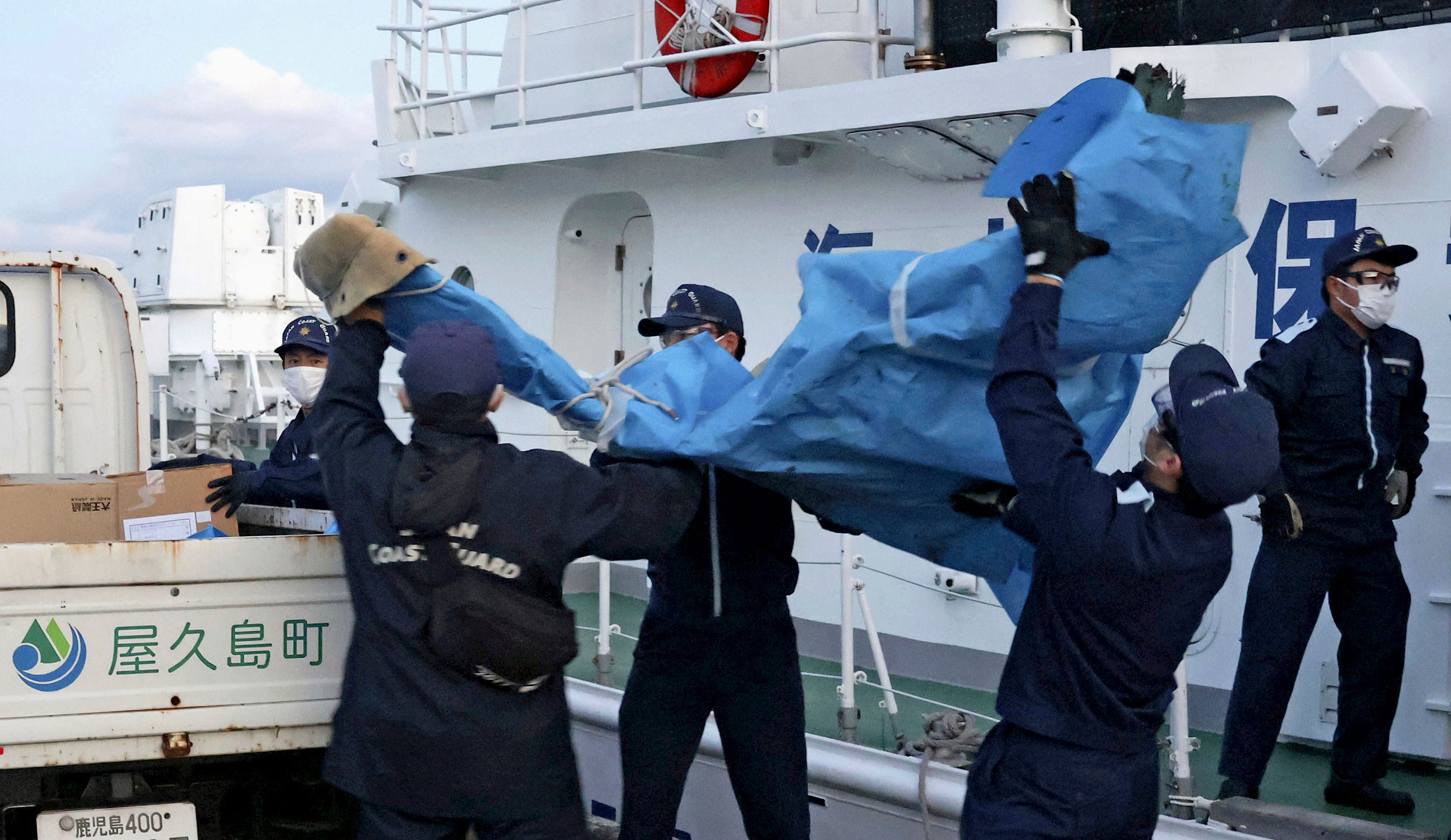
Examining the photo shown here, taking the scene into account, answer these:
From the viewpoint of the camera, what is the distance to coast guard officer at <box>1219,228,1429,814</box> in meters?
4.12

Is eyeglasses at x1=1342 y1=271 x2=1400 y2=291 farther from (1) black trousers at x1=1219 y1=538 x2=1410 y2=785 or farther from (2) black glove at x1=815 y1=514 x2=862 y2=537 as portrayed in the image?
(2) black glove at x1=815 y1=514 x2=862 y2=537

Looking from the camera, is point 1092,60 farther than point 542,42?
No

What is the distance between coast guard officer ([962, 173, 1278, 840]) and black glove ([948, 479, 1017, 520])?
0.93ft

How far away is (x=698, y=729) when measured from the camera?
3.54 metres

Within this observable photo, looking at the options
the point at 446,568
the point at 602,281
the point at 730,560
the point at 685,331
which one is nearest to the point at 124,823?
the point at 446,568

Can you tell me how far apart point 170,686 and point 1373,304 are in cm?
359

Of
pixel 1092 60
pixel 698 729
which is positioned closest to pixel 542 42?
pixel 1092 60

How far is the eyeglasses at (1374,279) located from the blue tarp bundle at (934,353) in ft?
4.44

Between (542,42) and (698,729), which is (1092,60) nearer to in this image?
(698,729)

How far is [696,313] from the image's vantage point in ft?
11.9

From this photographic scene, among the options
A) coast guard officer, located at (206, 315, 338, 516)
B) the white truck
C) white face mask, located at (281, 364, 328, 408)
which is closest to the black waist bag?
the white truck

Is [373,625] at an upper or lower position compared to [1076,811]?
upper

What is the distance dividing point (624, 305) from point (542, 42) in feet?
5.30

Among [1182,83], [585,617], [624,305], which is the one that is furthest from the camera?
[624,305]
